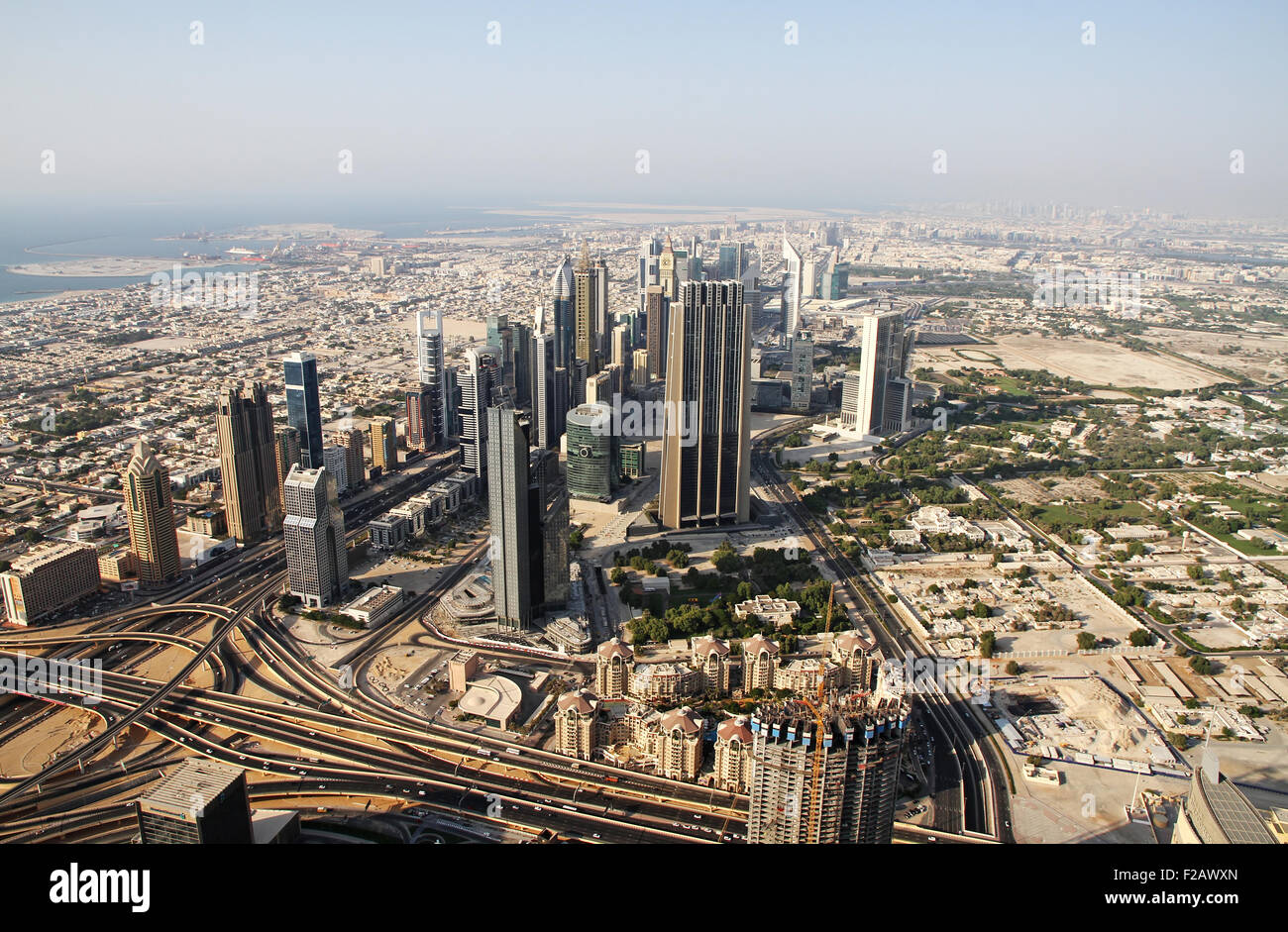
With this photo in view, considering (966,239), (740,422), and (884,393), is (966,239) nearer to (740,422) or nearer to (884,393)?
(884,393)

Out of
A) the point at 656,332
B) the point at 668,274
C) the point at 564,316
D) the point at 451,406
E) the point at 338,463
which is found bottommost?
the point at 338,463

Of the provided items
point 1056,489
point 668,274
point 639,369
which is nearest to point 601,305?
point 639,369

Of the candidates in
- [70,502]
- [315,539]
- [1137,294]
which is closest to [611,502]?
[315,539]

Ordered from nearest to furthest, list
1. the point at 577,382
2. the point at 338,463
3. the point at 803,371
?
the point at 338,463, the point at 577,382, the point at 803,371

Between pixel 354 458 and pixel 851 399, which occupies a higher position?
pixel 851 399

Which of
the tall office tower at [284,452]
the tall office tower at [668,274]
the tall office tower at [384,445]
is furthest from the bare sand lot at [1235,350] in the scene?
the tall office tower at [284,452]

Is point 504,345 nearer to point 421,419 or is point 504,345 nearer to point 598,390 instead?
point 421,419
